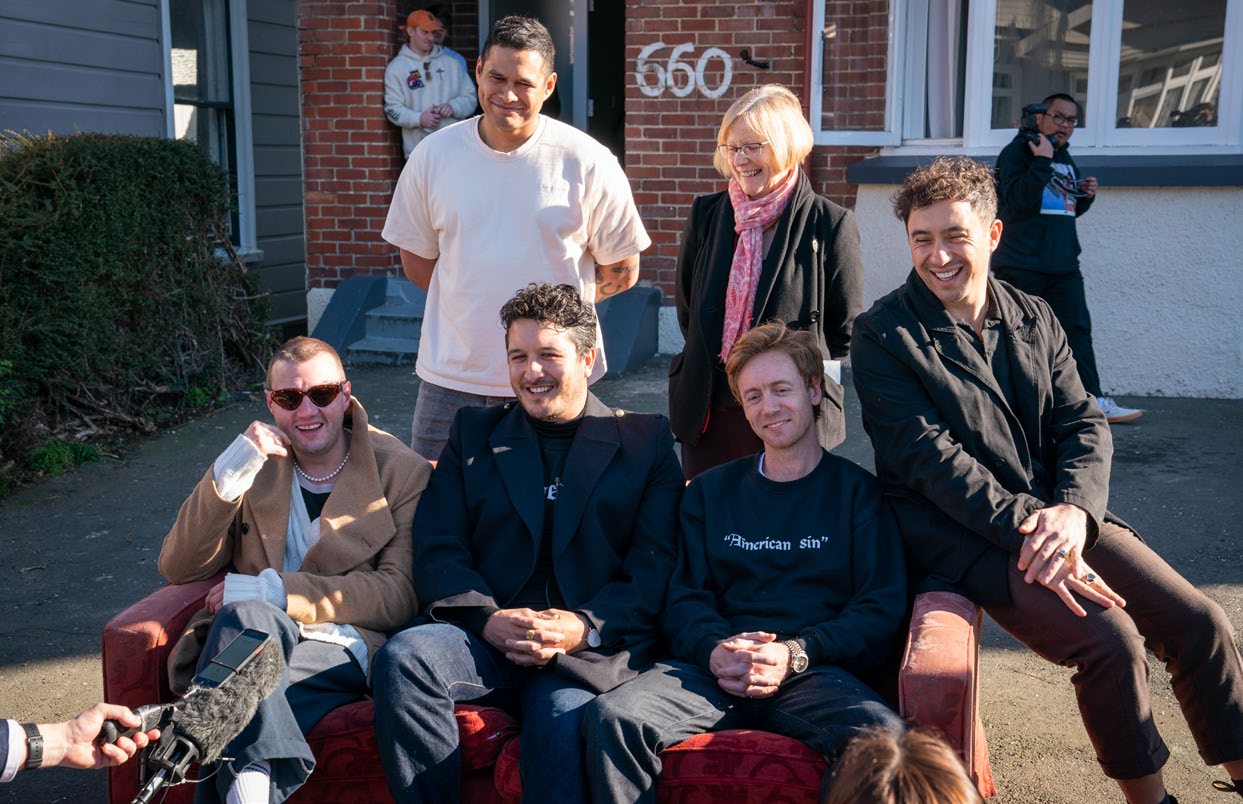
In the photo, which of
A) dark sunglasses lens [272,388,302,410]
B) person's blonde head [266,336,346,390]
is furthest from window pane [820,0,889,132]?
dark sunglasses lens [272,388,302,410]

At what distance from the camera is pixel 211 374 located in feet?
28.4

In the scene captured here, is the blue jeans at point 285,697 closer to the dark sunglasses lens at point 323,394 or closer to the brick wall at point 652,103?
the dark sunglasses lens at point 323,394

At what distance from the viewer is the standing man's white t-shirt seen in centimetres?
416

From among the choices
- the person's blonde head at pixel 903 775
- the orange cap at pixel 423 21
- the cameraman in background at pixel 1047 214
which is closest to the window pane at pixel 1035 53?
the cameraman in background at pixel 1047 214

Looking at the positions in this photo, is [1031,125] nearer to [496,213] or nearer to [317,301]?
[496,213]

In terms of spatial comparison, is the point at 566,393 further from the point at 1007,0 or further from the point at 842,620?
the point at 1007,0

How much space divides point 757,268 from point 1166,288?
4.98 meters

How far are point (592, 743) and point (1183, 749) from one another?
6.48 feet

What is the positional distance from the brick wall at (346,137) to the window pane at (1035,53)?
4431 mm

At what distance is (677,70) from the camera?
28.9 feet

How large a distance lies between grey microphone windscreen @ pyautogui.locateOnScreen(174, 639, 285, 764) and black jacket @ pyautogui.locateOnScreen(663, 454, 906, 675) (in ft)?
3.46

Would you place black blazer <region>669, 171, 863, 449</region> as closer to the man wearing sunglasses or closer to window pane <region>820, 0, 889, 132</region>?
the man wearing sunglasses

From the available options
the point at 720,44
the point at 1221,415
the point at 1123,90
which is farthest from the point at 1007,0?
the point at 1221,415

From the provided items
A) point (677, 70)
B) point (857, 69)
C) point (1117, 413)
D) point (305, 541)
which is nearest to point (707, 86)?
→ point (677, 70)
